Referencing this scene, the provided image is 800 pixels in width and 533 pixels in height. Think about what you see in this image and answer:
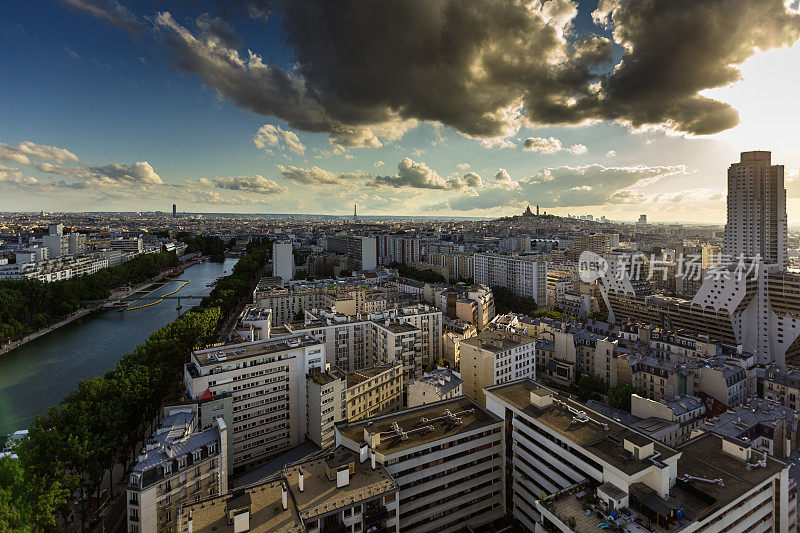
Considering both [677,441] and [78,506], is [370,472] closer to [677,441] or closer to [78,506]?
[78,506]

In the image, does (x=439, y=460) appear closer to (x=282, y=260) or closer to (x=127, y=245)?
(x=282, y=260)

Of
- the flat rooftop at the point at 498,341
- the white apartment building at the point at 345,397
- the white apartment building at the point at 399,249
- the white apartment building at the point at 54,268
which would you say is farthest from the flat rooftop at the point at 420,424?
the white apartment building at the point at 399,249

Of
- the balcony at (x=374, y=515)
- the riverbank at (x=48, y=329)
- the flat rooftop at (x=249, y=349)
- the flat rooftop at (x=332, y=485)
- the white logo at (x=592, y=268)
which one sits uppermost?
the white logo at (x=592, y=268)

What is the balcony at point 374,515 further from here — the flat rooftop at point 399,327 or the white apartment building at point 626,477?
the flat rooftop at point 399,327

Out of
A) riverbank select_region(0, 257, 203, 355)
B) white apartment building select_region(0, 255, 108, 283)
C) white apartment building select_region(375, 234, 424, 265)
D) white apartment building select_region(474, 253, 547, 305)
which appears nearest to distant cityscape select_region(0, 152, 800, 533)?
riverbank select_region(0, 257, 203, 355)

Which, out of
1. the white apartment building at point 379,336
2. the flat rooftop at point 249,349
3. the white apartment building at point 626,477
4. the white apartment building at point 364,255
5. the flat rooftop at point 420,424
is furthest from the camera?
the white apartment building at point 364,255

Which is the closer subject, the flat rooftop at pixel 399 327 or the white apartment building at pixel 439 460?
the white apartment building at pixel 439 460

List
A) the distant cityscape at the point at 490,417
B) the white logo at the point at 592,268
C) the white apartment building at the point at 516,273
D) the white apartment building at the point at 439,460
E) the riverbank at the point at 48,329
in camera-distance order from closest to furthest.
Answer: the distant cityscape at the point at 490,417
the white apartment building at the point at 439,460
the riverbank at the point at 48,329
the white logo at the point at 592,268
the white apartment building at the point at 516,273
